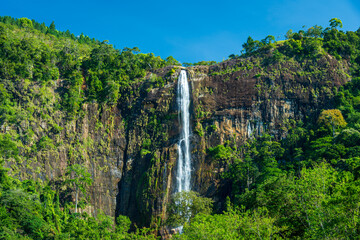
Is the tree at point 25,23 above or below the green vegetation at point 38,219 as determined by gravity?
above

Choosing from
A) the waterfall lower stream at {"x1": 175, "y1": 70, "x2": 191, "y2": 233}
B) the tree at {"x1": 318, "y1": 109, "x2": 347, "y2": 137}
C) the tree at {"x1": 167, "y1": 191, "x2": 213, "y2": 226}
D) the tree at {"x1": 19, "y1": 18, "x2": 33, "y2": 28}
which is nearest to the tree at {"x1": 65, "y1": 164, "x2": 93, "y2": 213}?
the waterfall lower stream at {"x1": 175, "y1": 70, "x2": 191, "y2": 233}

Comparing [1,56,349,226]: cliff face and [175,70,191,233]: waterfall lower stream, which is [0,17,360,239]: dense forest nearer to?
[1,56,349,226]: cliff face

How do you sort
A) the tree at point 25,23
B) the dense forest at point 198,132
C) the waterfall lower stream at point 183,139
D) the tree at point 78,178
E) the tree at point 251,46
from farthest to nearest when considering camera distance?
the tree at point 25,23, the tree at point 251,46, the waterfall lower stream at point 183,139, the tree at point 78,178, the dense forest at point 198,132

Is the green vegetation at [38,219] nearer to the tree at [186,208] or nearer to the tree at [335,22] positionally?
the tree at [186,208]

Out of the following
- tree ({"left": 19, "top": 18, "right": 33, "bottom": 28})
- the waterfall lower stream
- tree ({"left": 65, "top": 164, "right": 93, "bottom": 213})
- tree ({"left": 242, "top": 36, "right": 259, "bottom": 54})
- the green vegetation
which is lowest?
A: the green vegetation

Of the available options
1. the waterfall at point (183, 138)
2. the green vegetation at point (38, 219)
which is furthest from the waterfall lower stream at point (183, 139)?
the green vegetation at point (38, 219)

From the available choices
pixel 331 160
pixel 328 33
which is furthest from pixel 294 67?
pixel 331 160

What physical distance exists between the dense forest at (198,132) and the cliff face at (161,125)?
66cm

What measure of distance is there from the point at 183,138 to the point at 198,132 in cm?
219

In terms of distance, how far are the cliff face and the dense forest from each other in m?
0.66

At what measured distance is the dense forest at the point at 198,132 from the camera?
28.1 metres

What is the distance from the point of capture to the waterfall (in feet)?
169

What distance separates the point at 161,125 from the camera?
56.2 m

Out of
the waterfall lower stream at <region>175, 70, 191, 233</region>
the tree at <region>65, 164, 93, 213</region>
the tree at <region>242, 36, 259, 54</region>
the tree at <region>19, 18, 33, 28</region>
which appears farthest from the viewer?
the tree at <region>19, 18, 33, 28</region>
